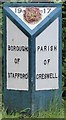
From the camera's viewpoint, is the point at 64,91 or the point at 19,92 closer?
the point at 19,92

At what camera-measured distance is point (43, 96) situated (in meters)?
7.05

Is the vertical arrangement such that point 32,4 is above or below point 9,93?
above

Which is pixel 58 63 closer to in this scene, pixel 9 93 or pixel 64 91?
pixel 9 93

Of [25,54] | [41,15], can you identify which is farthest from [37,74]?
[41,15]

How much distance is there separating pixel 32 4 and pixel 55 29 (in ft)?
1.68

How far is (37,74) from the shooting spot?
698cm

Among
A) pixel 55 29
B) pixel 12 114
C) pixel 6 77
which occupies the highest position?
pixel 55 29

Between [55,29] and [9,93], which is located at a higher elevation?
[55,29]

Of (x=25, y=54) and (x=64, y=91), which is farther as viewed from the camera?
(x=64, y=91)

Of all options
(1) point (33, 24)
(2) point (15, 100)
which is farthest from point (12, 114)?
(1) point (33, 24)

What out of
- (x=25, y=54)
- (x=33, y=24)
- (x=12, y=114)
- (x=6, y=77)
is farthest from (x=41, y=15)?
(x=12, y=114)

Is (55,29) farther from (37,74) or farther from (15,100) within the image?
(15,100)

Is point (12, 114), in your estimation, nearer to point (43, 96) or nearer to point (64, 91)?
point (43, 96)

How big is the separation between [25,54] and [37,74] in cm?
35
